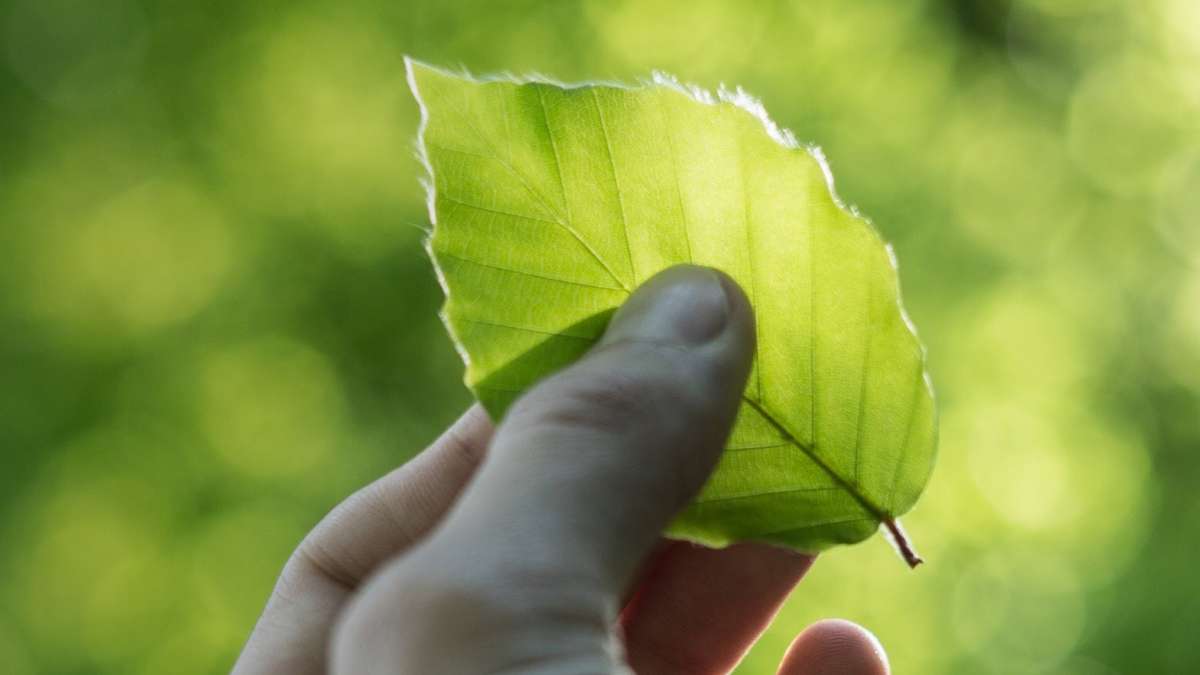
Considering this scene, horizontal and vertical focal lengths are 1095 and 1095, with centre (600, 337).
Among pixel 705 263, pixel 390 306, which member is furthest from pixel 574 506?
pixel 390 306

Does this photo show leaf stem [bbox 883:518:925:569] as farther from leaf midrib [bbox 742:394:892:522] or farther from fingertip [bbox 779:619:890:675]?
fingertip [bbox 779:619:890:675]

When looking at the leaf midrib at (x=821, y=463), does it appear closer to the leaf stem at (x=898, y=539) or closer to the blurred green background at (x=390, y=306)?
the leaf stem at (x=898, y=539)

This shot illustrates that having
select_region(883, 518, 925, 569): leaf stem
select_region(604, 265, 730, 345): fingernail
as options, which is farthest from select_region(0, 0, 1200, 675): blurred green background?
select_region(604, 265, 730, 345): fingernail

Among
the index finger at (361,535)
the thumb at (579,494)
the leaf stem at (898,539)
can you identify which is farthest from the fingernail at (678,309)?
the index finger at (361,535)

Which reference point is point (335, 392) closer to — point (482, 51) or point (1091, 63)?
point (482, 51)

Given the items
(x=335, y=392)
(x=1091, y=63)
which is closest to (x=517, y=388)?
(x=335, y=392)

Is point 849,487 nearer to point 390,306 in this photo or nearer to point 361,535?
point 361,535
